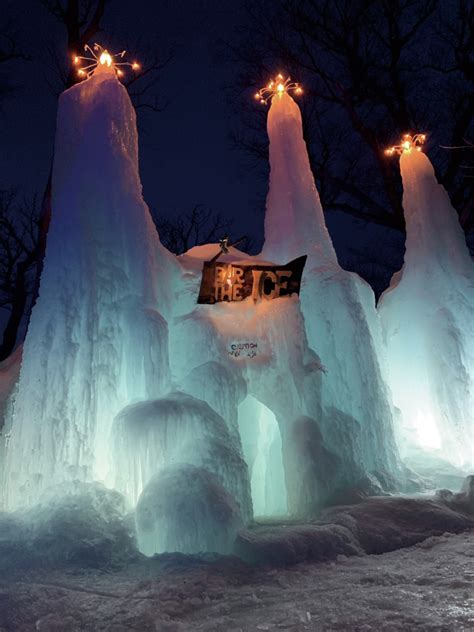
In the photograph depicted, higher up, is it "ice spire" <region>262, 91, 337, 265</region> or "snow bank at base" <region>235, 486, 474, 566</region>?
"ice spire" <region>262, 91, 337, 265</region>

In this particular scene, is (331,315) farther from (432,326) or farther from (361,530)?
(361,530)

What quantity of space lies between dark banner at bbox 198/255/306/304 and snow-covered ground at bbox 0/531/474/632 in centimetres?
406

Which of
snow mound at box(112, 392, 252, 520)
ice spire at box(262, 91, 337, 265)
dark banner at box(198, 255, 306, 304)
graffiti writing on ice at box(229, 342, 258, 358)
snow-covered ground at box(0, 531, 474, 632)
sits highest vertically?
ice spire at box(262, 91, 337, 265)

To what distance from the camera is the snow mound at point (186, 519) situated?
454 cm

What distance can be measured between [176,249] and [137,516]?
20.0 metres

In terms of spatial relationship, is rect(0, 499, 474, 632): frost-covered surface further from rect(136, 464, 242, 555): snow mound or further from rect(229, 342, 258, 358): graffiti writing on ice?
rect(229, 342, 258, 358): graffiti writing on ice

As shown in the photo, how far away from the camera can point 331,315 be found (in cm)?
Result: 821

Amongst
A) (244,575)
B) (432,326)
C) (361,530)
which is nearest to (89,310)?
(244,575)

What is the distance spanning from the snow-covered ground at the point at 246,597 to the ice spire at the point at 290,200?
536 cm

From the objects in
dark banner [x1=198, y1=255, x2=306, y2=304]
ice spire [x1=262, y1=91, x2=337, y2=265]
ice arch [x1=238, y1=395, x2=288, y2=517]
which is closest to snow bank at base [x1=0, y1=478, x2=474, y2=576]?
ice arch [x1=238, y1=395, x2=288, y2=517]

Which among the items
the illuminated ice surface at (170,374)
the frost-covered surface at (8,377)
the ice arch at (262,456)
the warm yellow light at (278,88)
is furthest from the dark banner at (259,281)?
the frost-covered surface at (8,377)

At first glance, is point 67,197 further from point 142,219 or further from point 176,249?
point 176,249

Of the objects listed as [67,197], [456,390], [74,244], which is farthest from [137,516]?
[456,390]

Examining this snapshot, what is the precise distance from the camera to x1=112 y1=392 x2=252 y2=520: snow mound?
5.28 metres
